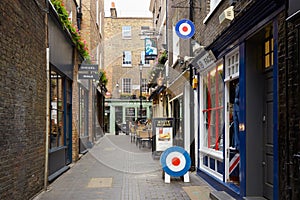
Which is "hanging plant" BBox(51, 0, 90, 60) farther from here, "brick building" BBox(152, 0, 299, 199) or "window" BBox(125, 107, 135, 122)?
"window" BBox(125, 107, 135, 122)

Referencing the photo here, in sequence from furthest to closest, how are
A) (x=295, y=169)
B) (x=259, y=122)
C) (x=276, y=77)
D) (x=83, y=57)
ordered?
(x=83, y=57)
(x=259, y=122)
(x=276, y=77)
(x=295, y=169)

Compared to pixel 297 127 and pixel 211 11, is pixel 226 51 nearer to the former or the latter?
pixel 211 11

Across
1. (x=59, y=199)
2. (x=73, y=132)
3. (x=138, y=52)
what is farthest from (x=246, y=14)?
(x=138, y=52)

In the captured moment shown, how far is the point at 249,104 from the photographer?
6.30 m

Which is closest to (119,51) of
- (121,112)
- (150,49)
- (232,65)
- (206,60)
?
(121,112)

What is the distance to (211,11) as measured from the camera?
884cm

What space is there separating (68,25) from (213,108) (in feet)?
16.9

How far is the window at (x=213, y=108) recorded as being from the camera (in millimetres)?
8445

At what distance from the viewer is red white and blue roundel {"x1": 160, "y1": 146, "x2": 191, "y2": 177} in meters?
8.81

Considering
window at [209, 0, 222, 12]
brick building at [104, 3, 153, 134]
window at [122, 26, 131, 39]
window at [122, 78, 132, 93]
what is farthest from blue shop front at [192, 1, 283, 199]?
window at [122, 26, 131, 39]

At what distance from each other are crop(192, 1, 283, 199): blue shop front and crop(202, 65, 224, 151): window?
0.15 feet

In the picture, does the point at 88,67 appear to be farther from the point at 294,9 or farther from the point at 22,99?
the point at 294,9

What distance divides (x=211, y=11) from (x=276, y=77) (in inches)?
168

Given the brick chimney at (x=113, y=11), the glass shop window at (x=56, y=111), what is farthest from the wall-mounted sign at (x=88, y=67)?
the brick chimney at (x=113, y=11)
